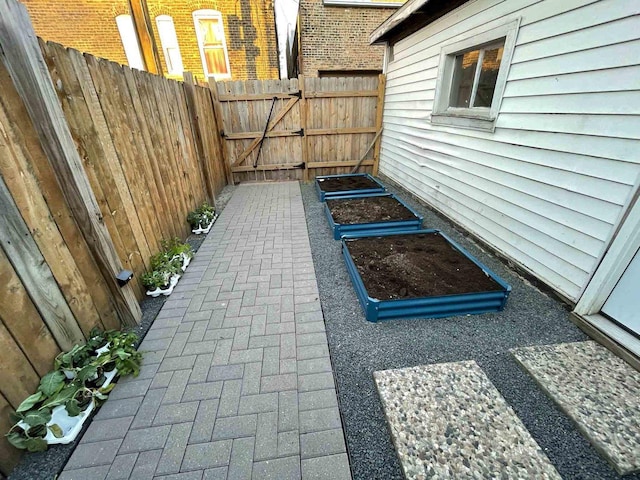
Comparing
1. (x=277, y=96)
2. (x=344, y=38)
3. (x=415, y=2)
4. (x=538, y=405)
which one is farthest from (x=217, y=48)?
(x=538, y=405)

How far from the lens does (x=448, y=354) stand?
189 cm

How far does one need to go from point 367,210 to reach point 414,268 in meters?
1.69

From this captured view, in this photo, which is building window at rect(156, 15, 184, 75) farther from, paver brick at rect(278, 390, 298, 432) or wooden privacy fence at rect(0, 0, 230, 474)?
paver brick at rect(278, 390, 298, 432)

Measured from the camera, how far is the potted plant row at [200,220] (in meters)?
3.87

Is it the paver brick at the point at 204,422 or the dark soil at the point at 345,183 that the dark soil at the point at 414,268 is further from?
the dark soil at the point at 345,183

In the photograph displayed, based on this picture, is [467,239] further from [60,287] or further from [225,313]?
[60,287]

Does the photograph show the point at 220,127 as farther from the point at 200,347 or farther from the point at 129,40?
the point at 129,40

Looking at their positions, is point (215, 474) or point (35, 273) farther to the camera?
point (35, 273)

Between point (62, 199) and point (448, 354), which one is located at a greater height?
point (62, 199)

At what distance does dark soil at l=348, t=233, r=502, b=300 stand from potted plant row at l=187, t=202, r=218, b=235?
2.22 metres

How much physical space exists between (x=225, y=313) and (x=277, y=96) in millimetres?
5082

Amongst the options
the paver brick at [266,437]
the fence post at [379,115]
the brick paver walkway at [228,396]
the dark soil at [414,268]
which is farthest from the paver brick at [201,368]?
the fence post at [379,115]

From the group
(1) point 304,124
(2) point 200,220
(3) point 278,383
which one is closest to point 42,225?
(3) point 278,383

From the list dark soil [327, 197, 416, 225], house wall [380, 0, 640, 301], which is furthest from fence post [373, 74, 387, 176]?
dark soil [327, 197, 416, 225]
